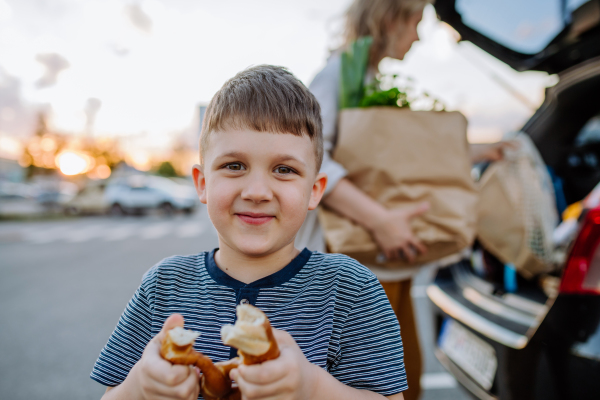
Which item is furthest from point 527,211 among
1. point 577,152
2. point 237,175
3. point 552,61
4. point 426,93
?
point 577,152

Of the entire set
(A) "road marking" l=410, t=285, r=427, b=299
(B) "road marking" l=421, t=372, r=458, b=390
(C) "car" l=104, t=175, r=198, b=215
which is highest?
(C) "car" l=104, t=175, r=198, b=215

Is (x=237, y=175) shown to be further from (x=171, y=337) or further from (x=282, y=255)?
(x=171, y=337)

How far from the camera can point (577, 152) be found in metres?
2.95

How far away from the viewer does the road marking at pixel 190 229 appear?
11.3 meters

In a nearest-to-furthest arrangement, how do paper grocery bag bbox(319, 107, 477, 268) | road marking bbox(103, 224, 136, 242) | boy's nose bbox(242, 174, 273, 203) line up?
1. boy's nose bbox(242, 174, 273, 203)
2. paper grocery bag bbox(319, 107, 477, 268)
3. road marking bbox(103, 224, 136, 242)

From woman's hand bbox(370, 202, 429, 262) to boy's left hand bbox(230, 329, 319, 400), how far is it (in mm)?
727

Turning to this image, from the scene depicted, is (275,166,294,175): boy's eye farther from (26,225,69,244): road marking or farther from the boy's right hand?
(26,225,69,244): road marking

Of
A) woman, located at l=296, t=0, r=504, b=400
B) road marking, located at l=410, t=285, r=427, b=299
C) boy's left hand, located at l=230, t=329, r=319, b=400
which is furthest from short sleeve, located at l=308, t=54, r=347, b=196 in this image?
road marking, located at l=410, t=285, r=427, b=299

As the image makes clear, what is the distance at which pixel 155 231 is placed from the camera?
1192 centimetres

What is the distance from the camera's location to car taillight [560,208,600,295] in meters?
1.52

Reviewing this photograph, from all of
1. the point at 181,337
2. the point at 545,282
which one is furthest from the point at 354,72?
the point at 545,282

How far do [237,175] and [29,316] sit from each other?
4.73 meters

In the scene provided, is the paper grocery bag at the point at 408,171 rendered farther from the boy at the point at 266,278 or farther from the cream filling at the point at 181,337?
the cream filling at the point at 181,337

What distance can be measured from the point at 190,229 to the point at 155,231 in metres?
1.10
